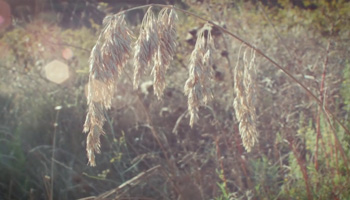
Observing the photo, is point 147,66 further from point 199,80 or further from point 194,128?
point 194,128

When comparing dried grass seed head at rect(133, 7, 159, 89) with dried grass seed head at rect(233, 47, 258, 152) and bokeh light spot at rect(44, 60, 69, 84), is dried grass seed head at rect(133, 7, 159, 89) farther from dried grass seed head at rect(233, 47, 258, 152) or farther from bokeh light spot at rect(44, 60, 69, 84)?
bokeh light spot at rect(44, 60, 69, 84)

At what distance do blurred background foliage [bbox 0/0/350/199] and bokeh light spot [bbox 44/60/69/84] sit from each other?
0.15 feet

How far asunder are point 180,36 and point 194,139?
1620 mm

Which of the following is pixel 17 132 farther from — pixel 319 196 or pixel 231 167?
pixel 319 196

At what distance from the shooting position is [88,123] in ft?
4.93

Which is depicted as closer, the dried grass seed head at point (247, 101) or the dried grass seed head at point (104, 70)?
the dried grass seed head at point (104, 70)

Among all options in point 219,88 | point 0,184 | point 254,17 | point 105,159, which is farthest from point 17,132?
point 254,17

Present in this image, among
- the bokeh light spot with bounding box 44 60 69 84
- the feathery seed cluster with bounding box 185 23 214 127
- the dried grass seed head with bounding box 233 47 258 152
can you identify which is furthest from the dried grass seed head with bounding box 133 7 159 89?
the bokeh light spot with bounding box 44 60 69 84

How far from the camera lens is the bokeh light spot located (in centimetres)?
441

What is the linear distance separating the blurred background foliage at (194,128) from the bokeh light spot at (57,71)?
0.05m

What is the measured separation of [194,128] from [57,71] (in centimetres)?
172

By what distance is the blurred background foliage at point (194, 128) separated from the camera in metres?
2.61

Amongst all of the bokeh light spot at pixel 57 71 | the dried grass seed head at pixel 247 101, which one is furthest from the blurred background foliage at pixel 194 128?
the dried grass seed head at pixel 247 101

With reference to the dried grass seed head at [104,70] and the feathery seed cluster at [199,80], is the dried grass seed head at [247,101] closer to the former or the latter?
the feathery seed cluster at [199,80]
